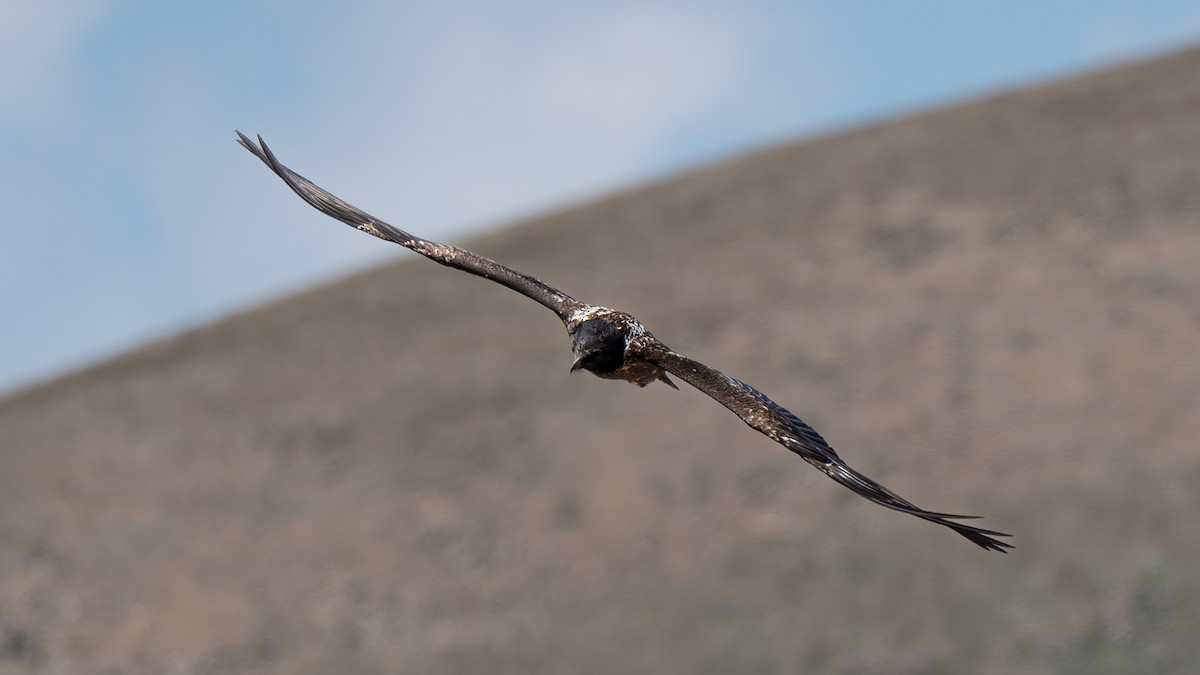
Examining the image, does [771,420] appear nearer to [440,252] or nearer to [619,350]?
[619,350]

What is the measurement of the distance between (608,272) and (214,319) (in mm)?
12518

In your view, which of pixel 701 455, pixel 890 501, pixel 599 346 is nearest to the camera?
pixel 890 501

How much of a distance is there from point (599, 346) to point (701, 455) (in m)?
29.2

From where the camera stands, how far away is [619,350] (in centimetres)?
1438

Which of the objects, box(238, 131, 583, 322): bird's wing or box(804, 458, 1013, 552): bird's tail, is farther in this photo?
box(238, 131, 583, 322): bird's wing

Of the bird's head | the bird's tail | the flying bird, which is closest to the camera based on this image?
the bird's tail

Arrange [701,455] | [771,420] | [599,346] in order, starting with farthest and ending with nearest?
1. [701,455]
2. [599,346]
3. [771,420]

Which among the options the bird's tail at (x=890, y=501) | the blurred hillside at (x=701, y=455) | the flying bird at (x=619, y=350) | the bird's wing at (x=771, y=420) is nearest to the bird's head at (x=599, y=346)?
the flying bird at (x=619, y=350)

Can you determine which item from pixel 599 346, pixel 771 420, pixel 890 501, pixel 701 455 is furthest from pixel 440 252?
pixel 701 455

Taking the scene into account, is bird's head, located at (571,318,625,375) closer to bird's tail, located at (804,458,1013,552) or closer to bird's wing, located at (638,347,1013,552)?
bird's wing, located at (638,347,1013,552)

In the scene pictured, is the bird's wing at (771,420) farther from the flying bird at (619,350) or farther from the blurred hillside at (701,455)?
the blurred hillside at (701,455)

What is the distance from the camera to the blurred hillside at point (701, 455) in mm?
37469

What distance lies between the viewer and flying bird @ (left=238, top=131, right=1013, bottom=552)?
13.0 metres

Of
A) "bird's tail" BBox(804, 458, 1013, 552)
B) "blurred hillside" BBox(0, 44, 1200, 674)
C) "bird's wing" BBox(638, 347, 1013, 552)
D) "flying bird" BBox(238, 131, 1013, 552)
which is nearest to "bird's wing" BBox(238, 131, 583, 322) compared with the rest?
"flying bird" BBox(238, 131, 1013, 552)
